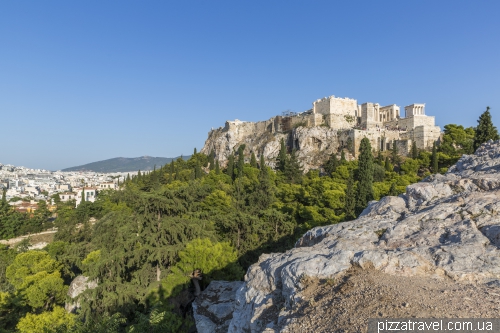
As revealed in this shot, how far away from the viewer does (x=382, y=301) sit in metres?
5.56

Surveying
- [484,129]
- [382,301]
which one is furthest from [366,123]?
[382,301]

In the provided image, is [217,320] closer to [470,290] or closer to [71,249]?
[470,290]

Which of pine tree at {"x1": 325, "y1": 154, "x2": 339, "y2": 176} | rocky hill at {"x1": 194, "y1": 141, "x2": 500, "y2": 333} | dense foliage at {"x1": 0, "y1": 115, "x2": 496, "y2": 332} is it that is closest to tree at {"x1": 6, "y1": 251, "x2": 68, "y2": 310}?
dense foliage at {"x1": 0, "y1": 115, "x2": 496, "y2": 332}

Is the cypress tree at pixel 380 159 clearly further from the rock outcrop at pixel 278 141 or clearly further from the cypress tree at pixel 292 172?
the cypress tree at pixel 292 172

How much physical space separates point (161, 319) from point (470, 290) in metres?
8.43

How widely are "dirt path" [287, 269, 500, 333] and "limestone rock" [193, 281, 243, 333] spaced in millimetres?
5406

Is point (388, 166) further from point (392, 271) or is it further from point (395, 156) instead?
point (392, 271)

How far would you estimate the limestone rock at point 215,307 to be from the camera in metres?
10.7

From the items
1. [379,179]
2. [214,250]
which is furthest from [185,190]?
[379,179]

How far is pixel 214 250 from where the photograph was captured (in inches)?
575

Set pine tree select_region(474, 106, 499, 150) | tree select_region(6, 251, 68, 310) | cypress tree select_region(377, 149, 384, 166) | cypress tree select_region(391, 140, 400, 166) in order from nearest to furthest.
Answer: tree select_region(6, 251, 68, 310)
pine tree select_region(474, 106, 499, 150)
cypress tree select_region(377, 149, 384, 166)
cypress tree select_region(391, 140, 400, 166)

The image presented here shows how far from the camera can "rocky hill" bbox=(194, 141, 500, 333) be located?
5.48 meters

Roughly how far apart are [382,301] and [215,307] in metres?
7.40

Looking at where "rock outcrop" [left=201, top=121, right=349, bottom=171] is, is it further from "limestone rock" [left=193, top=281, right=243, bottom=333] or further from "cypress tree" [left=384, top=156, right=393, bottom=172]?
"limestone rock" [left=193, top=281, right=243, bottom=333]
